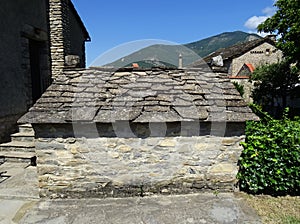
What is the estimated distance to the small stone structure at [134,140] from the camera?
3838 mm

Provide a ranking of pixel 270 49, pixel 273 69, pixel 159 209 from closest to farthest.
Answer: pixel 159 209, pixel 273 69, pixel 270 49

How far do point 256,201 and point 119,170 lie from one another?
7.81 feet

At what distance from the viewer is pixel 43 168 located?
397cm

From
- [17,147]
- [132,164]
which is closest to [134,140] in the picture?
[132,164]

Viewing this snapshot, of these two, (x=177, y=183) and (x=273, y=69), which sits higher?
(x=273, y=69)

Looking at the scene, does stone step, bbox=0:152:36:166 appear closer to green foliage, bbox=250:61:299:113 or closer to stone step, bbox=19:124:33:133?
stone step, bbox=19:124:33:133

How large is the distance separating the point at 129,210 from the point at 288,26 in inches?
391

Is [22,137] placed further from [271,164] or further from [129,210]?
[271,164]

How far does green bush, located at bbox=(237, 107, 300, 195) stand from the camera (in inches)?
157

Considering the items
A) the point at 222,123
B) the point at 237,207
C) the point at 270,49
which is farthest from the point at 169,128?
the point at 270,49

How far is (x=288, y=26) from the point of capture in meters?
9.60

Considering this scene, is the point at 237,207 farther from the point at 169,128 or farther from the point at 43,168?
the point at 43,168

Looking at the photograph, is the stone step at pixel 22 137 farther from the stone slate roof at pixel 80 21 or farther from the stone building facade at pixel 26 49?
the stone slate roof at pixel 80 21

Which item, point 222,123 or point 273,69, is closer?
point 222,123
